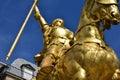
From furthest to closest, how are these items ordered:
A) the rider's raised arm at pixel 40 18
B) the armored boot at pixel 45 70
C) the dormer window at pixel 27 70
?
1. the dormer window at pixel 27 70
2. the rider's raised arm at pixel 40 18
3. the armored boot at pixel 45 70

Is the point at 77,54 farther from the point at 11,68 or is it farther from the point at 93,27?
the point at 11,68

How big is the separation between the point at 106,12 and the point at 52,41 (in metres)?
1.64

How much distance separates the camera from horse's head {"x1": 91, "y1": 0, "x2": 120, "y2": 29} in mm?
4809

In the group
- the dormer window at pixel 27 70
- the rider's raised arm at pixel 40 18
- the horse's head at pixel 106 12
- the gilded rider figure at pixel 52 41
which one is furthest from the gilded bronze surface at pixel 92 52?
the dormer window at pixel 27 70

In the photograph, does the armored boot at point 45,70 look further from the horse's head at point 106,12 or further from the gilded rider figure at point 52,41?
the horse's head at point 106,12

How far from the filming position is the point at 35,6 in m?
7.11

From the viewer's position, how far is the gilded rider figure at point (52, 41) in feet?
18.4

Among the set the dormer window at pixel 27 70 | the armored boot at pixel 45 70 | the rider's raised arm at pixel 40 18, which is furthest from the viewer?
the dormer window at pixel 27 70

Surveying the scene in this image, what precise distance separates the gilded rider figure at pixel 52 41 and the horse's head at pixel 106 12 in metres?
0.85

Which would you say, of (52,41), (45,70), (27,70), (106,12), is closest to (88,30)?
(106,12)

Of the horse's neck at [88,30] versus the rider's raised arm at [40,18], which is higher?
the rider's raised arm at [40,18]

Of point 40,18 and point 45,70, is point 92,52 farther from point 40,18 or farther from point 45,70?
point 40,18

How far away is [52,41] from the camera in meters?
6.35

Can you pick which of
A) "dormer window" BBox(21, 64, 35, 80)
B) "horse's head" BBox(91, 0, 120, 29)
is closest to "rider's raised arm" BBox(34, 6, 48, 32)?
"horse's head" BBox(91, 0, 120, 29)
